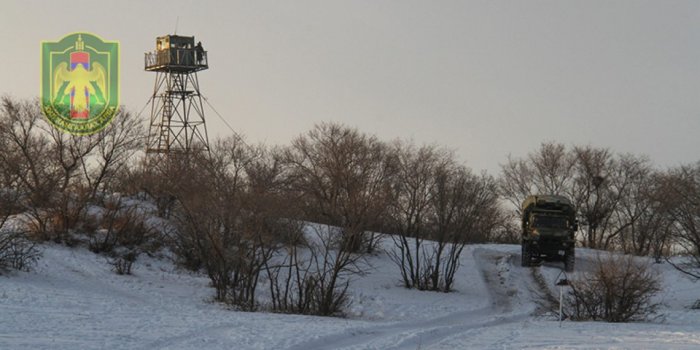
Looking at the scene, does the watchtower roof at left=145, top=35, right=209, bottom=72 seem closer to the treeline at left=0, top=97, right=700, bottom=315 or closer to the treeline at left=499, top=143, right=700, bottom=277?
the treeline at left=0, top=97, right=700, bottom=315

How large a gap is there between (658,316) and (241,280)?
15.1 meters

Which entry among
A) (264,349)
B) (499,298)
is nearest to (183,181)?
(499,298)

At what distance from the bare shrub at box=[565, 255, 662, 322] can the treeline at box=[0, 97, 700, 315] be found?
841 cm

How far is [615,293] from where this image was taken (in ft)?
86.6

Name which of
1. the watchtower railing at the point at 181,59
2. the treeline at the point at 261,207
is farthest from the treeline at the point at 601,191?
the watchtower railing at the point at 181,59

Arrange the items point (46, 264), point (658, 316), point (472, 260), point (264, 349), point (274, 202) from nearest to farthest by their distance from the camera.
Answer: point (264, 349)
point (658, 316)
point (274, 202)
point (46, 264)
point (472, 260)

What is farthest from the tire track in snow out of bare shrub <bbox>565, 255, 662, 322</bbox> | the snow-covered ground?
bare shrub <bbox>565, 255, 662, 322</bbox>

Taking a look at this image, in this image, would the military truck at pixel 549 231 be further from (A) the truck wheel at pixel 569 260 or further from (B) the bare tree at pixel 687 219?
(B) the bare tree at pixel 687 219

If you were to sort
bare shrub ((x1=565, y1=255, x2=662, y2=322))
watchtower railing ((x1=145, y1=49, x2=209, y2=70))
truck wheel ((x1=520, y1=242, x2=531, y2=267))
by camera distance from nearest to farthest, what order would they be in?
1. bare shrub ((x1=565, y1=255, x2=662, y2=322))
2. truck wheel ((x1=520, y1=242, x2=531, y2=267))
3. watchtower railing ((x1=145, y1=49, x2=209, y2=70))

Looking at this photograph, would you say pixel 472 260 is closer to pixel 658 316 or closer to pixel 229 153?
pixel 229 153

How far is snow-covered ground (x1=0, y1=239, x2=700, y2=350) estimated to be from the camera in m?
17.8

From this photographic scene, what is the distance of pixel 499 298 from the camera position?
3731 centimetres

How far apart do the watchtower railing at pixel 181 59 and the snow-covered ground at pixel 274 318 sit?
54.9 ft

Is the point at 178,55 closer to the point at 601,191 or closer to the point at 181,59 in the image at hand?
the point at 181,59
